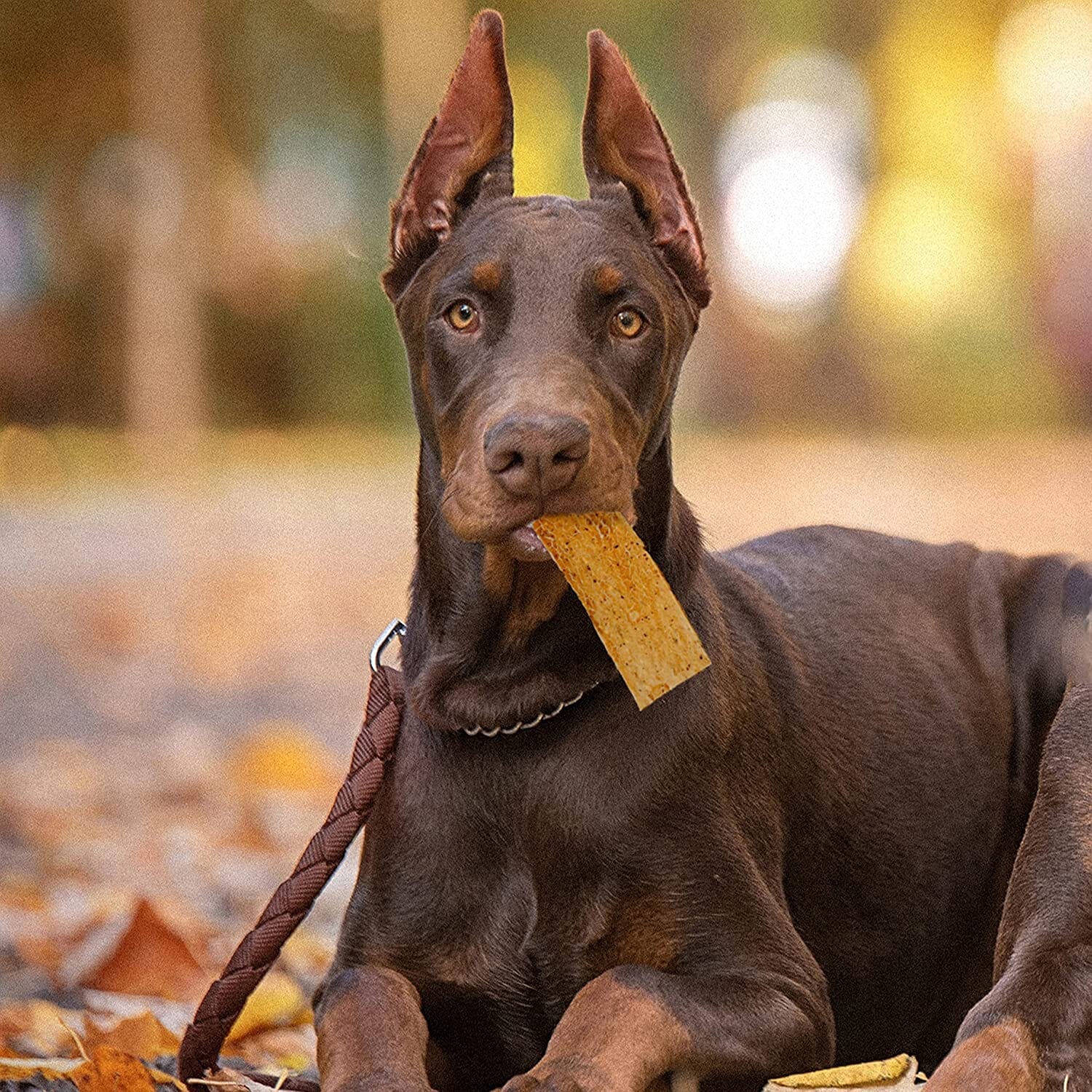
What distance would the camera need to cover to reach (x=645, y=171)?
4.22 m

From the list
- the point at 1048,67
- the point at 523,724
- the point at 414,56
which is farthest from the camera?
the point at 1048,67

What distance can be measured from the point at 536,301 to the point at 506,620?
63 cm

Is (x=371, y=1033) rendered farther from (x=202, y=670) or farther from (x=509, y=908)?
(x=202, y=670)

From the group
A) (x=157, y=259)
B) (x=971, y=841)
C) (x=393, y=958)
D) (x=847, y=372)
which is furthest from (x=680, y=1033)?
(x=847, y=372)

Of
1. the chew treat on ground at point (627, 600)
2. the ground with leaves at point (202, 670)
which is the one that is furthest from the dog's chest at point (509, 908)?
the ground with leaves at point (202, 670)

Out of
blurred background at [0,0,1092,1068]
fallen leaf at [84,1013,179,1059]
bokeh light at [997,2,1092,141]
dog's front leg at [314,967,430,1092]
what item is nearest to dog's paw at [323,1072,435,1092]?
dog's front leg at [314,967,430,1092]

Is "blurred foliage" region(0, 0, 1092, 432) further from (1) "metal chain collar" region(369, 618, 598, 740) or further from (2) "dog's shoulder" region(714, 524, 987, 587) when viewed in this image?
(1) "metal chain collar" region(369, 618, 598, 740)

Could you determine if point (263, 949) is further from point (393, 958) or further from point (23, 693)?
point (23, 693)

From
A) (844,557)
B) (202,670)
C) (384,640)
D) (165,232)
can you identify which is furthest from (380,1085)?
(165,232)

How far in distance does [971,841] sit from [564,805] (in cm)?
123

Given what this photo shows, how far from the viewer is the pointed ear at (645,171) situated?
13.7ft

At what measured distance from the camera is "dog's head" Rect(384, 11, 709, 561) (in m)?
3.62

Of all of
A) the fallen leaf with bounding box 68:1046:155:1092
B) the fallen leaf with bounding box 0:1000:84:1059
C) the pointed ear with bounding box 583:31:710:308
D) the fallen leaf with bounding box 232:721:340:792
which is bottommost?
the fallen leaf with bounding box 232:721:340:792

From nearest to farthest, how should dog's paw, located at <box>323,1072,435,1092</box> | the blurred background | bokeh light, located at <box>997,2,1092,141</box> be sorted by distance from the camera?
dog's paw, located at <box>323,1072,435,1092</box>, the blurred background, bokeh light, located at <box>997,2,1092,141</box>
